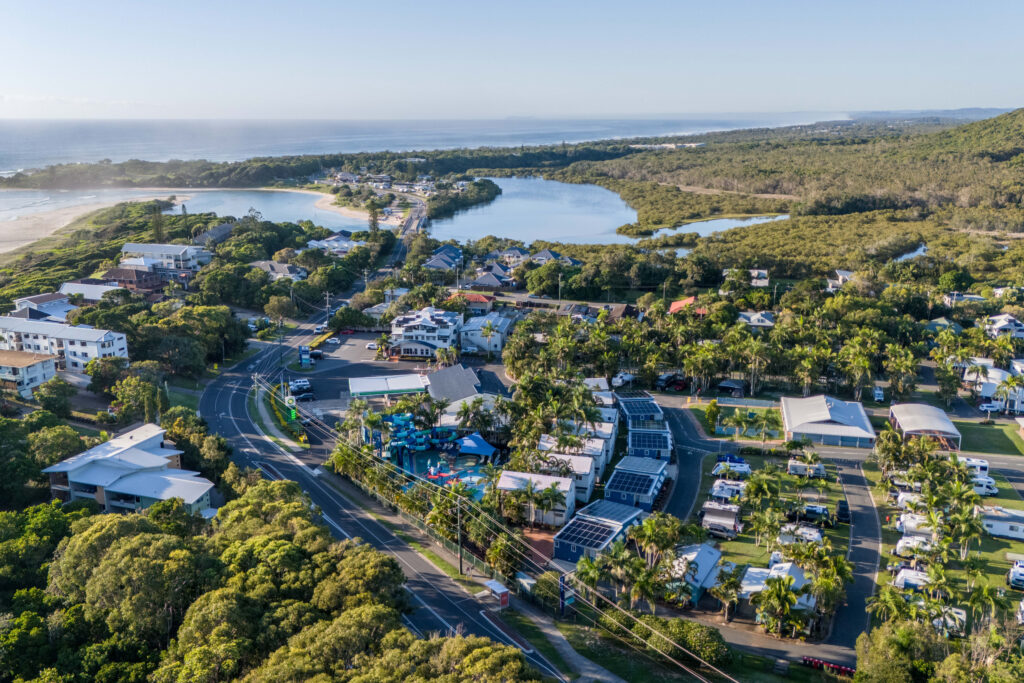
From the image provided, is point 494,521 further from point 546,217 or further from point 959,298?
point 546,217

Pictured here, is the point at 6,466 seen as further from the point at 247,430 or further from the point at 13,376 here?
the point at 13,376

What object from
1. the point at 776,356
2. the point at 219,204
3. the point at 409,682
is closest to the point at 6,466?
the point at 409,682

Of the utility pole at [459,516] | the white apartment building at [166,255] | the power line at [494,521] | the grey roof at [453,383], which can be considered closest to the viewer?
the power line at [494,521]

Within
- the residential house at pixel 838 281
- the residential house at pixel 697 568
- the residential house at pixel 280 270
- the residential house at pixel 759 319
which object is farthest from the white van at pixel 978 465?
the residential house at pixel 280 270

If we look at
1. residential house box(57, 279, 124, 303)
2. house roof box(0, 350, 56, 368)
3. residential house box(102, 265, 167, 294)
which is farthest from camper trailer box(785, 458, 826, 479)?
residential house box(102, 265, 167, 294)

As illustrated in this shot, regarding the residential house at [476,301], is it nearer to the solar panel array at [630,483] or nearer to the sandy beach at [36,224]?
the solar panel array at [630,483]

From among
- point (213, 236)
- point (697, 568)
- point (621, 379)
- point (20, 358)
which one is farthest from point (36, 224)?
point (697, 568)

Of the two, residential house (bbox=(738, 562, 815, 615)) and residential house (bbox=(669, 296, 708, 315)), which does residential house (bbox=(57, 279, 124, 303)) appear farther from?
residential house (bbox=(738, 562, 815, 615))
